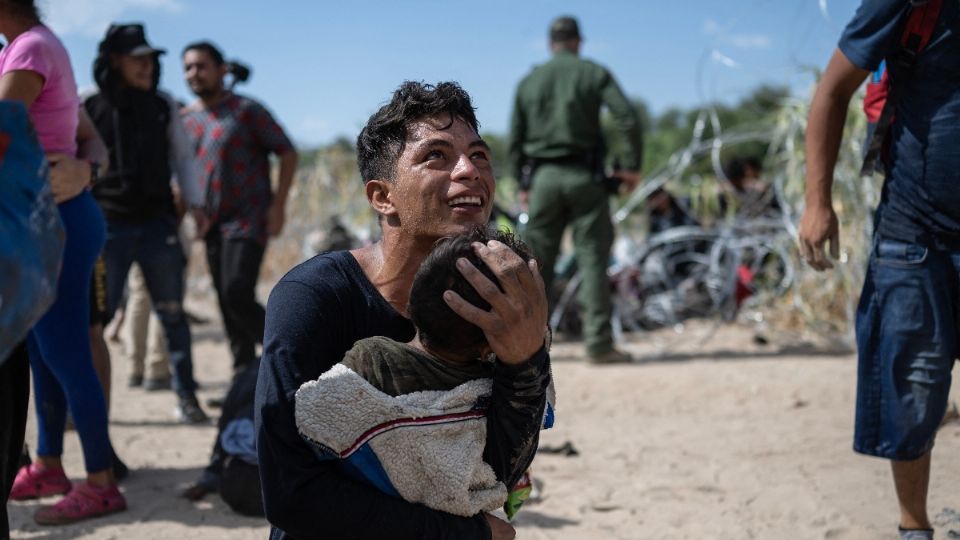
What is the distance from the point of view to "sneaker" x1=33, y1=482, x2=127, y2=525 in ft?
11.7

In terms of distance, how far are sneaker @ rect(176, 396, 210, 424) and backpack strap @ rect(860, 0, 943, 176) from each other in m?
3.84

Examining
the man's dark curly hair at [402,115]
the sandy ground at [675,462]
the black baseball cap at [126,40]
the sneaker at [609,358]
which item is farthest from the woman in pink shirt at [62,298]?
the sneaker at [609,358]

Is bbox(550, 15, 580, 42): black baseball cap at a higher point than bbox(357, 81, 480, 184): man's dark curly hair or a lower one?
higher

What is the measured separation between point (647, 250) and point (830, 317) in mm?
1830

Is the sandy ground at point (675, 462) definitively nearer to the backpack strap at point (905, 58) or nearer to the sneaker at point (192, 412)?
the sneaker at point (192, 412)

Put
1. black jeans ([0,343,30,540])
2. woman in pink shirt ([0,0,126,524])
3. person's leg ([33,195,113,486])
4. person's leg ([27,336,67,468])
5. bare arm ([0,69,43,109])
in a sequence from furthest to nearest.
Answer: person's leg ([27,336,67,468]) < person's leg ([33,195,113,486]) < woman in pink shirt ([0,0,126,524]) < bare arm ([0,69,43,109]) < black jeans ([0,343,30,540])

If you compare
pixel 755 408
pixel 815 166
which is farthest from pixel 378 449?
pixel 755 408

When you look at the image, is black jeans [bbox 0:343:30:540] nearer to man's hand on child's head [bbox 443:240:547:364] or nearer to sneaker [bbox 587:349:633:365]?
man's hand on child's head [bbox 443:240:547:364]

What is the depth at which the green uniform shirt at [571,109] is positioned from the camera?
679cm

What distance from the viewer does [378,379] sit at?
171cm

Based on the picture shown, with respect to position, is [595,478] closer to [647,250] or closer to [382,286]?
[382,286]

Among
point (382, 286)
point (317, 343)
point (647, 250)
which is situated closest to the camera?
point (317, 343)

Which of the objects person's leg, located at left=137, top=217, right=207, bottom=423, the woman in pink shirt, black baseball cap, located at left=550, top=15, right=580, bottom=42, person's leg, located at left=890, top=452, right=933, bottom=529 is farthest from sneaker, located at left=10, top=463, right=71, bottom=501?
black baseball cap, located at left=550, top=15, right=580, bottom=42

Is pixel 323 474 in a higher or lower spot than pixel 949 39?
lower
